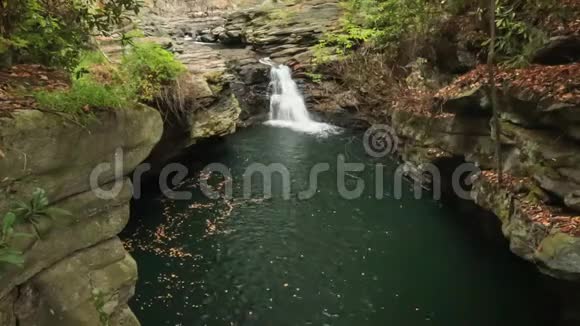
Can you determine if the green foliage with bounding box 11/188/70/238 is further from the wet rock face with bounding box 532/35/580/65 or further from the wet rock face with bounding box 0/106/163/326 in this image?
the wet rock face with bounding box 532/35/580/65

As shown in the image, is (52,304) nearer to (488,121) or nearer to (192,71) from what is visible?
(488,121)

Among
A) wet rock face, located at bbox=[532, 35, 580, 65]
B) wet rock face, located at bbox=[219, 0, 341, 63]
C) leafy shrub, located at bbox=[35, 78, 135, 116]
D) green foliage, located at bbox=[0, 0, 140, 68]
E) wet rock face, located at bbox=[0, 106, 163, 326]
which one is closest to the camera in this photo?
wet rock face, located at bbox=[0, 106, 163, 326]

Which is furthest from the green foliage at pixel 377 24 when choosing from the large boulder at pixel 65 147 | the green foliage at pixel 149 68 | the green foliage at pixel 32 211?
the green foliage at pixel 32 211

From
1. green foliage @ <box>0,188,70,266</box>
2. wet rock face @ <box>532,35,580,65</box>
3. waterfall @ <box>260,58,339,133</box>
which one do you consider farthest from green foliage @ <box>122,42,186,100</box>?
waterfall @ <box>260,58,339,133</box>

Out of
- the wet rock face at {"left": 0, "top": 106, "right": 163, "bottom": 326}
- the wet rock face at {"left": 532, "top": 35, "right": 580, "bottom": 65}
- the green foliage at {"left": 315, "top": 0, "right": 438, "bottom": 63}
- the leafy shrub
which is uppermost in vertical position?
the green foliage at {"left": 315, "top": 0, "right": 438, "bottom": 63}

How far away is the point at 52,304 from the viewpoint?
4.53 m

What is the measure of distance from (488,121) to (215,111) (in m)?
9.46

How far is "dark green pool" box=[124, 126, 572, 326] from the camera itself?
26.2 ft

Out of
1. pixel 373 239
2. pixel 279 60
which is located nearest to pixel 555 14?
pixel 373 239

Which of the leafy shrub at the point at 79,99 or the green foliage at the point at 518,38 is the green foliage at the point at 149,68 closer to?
the leafy shrub at the point at 79,99

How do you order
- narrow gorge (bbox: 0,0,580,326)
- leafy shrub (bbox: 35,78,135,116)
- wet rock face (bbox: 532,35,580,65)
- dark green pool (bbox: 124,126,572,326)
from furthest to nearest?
dark green pool (bbox: 124,126,572,326) < wet rock face (bbox: 532,35,580,65) < narrow gorge (bbox: 0,0,580,326) < leafy shrub (bbox: 35,78,135,116)

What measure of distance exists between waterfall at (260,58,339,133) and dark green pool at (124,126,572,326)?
9.07 m

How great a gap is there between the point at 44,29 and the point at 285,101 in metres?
18.3

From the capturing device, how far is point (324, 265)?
970cm
